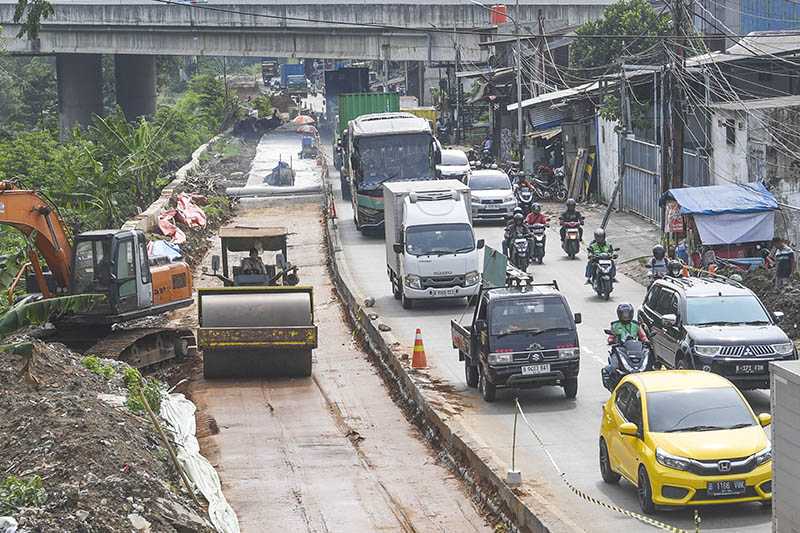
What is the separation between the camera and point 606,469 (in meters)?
17.1

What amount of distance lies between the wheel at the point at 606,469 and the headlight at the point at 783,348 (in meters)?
4.84

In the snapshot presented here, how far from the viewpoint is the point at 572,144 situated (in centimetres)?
5675

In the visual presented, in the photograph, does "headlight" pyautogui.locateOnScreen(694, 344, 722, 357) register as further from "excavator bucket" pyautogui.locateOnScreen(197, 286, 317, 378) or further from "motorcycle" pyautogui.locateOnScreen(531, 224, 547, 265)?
"motorcycle" pyautogui.locateOnScreen(531, 224, 547, 265)

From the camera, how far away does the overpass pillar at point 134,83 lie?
99.5 metres

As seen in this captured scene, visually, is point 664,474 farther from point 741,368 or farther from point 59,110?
point 59,110

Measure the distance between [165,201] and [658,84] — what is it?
1744 centimetres

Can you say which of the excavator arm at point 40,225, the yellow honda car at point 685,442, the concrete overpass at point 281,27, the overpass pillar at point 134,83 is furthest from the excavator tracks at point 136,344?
the overpass pillar at point 134,83

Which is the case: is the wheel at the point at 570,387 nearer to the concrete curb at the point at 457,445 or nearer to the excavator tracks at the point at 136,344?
the concrete curb at the point at 457,445

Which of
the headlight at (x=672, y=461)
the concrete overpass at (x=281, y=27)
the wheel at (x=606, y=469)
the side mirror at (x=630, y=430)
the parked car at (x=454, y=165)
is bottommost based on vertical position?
the wheel at (x=606, y=469)

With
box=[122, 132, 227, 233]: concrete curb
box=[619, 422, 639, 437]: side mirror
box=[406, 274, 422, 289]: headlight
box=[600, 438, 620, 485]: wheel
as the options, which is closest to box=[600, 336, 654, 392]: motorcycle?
box=[600, 438, 620, 485]: wheel

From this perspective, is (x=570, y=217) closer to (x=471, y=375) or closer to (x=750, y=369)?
(x=471, y=375)

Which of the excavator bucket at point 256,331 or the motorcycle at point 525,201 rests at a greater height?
the motorcycle at point 525,201

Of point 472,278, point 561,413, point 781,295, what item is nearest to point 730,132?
point 472,278

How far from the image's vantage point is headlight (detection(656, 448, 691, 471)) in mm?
15055
